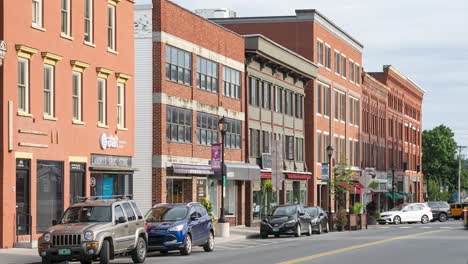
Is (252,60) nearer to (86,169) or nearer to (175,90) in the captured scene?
(175,90)

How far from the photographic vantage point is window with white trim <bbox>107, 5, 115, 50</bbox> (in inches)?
1571

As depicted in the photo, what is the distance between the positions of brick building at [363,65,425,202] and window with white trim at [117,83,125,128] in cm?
4925

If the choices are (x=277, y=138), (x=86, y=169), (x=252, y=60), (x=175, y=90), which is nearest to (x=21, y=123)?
(x=86, y=169)

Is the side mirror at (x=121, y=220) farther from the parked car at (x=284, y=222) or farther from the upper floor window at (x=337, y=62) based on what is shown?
the upper floor window at (x=337, y=62)

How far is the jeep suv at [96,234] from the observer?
2438 centimetres

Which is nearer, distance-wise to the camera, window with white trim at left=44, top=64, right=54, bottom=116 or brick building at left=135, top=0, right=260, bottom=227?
window with white trim at left=44, top=64, right=54, bottom=116

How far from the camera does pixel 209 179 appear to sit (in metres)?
50.1

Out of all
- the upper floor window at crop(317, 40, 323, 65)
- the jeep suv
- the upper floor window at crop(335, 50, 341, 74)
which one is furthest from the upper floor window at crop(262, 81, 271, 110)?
the jeep suv

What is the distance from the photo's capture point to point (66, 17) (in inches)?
1425

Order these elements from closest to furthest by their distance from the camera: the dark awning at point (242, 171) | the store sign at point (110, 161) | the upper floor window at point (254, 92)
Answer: the store sign at point (110, 161)
the dark awning at point (242, 171)
the upper floor window at point (254, 92)

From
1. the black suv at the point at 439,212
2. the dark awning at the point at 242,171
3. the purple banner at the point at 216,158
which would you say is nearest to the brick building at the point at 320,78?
the black suv at the point at 439,212

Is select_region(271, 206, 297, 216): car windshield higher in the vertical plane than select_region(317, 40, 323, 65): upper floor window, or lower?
lower

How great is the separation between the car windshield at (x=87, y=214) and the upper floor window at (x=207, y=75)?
2333 cm

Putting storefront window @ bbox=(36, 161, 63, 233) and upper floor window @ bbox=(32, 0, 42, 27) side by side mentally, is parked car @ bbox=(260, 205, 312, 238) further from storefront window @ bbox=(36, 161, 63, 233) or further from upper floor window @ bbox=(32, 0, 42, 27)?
upper floor window @ bbox=(32, 0, 42, 27)
